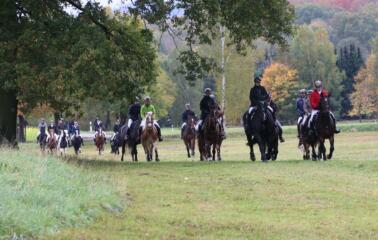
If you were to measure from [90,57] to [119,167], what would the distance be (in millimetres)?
3494

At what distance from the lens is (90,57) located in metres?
21.8

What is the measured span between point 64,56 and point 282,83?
73.4 metres

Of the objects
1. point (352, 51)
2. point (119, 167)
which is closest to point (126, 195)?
point (119, 167)

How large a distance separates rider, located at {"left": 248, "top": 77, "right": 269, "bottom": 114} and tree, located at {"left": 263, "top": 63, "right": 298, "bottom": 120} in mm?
70489

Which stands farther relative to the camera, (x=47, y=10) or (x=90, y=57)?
(x=47, y=10)

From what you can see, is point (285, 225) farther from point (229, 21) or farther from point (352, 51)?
point (352, 51)

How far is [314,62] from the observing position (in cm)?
10288

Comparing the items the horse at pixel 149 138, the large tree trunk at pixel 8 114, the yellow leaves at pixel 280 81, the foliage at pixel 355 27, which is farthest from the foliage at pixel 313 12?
the large tree trunk at pixel 8 114

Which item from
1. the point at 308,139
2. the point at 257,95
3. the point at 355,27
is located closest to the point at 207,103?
the point at 257,95

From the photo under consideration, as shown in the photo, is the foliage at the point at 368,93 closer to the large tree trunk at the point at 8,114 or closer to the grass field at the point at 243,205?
the large tree trunk at the point at 8,114

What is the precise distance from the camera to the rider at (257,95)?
23484mm

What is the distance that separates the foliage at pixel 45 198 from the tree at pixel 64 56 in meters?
7.74

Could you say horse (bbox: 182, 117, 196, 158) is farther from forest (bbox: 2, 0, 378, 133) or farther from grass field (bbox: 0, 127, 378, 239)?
grass field (bbox: 0, 127, 378, 239)

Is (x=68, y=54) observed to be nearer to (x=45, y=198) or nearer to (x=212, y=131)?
(x=212, y=131)
